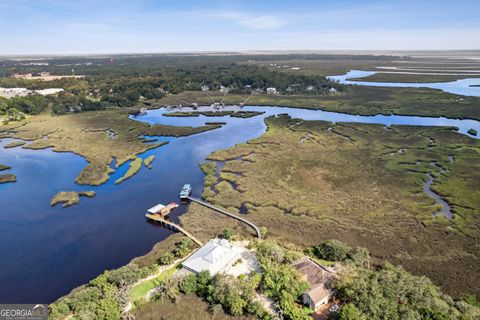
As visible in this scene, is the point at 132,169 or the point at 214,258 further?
the point at 132,169

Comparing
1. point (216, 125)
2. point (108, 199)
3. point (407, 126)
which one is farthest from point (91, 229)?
point (407, 126)

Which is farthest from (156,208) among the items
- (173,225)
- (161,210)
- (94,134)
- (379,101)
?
(379,101)

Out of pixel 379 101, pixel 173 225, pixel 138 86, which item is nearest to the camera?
pixel 173 225

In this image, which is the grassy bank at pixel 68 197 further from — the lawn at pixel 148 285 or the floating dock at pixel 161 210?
the lawn at pixel 148 285

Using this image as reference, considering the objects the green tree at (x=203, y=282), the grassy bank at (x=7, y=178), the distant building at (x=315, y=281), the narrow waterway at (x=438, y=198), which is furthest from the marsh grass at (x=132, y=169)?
the narrow waterway at (x=438, y=198)

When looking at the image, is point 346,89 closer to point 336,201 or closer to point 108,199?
point 336,201

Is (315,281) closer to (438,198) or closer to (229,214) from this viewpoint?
(229,214)
